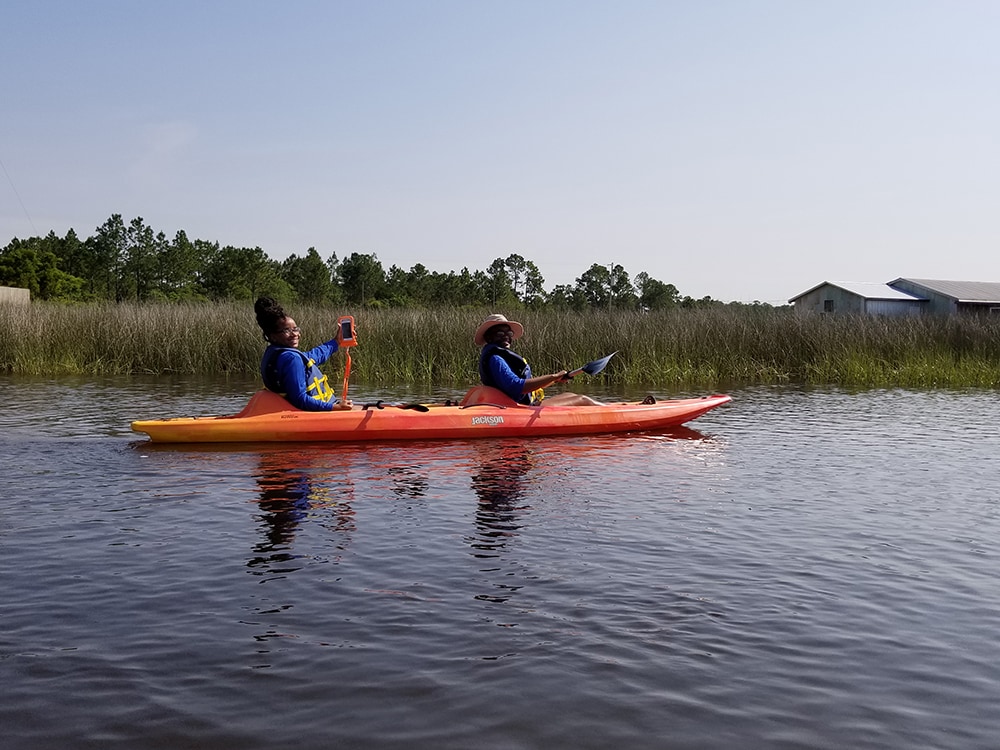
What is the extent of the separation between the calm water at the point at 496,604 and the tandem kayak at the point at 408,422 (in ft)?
2.32

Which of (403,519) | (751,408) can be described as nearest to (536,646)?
(403,519)

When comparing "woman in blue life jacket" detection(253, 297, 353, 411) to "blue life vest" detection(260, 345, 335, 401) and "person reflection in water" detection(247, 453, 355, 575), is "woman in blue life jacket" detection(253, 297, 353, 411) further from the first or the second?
"person reflection in water" detection(247, 453, 355, 575)

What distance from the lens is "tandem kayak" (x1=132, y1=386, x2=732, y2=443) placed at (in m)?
9.18

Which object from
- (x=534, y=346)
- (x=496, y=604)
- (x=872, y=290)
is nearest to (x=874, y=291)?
(x=872, y=290)

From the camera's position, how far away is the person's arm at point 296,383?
30.0 ft

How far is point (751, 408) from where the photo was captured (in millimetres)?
13109

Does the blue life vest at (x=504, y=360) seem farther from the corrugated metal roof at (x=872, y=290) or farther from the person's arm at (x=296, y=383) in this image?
the corrugated metal roof at (x=872, y=290)

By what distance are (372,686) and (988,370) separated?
17197 mm

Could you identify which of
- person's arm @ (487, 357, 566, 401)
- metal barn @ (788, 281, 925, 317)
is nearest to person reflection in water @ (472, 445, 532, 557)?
person's arm @ (487, 357, 566, 401)

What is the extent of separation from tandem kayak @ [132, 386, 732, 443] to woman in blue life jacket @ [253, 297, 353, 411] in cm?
11

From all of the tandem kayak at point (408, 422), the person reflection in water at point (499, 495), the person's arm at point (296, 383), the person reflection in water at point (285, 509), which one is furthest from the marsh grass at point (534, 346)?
the person reflection in water at point (285, 509)

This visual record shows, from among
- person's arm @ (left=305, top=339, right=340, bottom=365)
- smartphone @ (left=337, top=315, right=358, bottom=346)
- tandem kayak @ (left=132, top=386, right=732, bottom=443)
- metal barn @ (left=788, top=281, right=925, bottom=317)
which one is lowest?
tandem kayak @ (left=132, top=386, right=732, bottom=443)

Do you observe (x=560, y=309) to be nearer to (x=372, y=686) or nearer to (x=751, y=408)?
(x=751, y=408)

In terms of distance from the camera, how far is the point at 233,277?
49969mm
